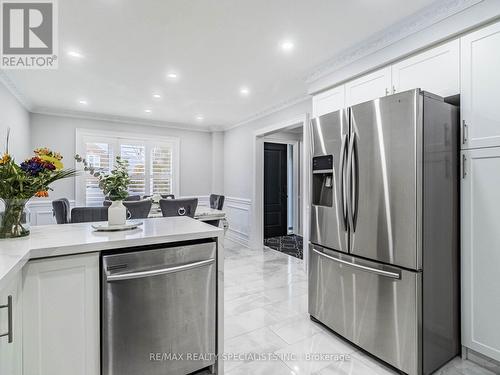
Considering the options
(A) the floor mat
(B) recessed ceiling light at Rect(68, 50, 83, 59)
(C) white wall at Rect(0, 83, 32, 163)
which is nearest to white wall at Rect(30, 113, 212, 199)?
(C) white wall at Rect(0, 83, 32, 163)

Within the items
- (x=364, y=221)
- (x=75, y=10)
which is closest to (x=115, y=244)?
(x=364, y=221)

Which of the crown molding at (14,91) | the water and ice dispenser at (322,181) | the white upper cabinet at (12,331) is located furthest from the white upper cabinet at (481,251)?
the crown molding at (14,91)

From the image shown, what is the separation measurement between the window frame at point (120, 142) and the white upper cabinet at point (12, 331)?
4207 millimetres

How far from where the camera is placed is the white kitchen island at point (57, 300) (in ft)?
4.11

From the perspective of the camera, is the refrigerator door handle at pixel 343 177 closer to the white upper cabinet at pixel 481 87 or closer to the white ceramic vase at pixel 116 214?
the white upper cabinet at pixel 481 87

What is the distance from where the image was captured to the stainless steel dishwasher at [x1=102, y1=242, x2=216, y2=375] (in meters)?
1.46

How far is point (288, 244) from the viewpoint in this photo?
5.76 metres

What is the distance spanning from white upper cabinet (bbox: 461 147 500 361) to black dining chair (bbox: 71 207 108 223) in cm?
348

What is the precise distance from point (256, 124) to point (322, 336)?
4.06m

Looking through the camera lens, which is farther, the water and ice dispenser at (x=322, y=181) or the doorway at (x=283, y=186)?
the doorway at (x=283, y=186)

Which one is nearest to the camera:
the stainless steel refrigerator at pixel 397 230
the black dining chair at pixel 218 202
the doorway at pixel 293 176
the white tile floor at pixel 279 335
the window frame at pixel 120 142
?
the stainless steel refrigerator at pixel 397 230

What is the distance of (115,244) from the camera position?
1469 mm

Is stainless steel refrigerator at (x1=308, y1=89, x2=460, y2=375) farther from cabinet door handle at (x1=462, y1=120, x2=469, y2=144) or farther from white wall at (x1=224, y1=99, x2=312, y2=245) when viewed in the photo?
white wall at (x1=224, y1=99, x2=312, y2=245)

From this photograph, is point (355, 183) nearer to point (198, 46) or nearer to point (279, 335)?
point (279, 335)
